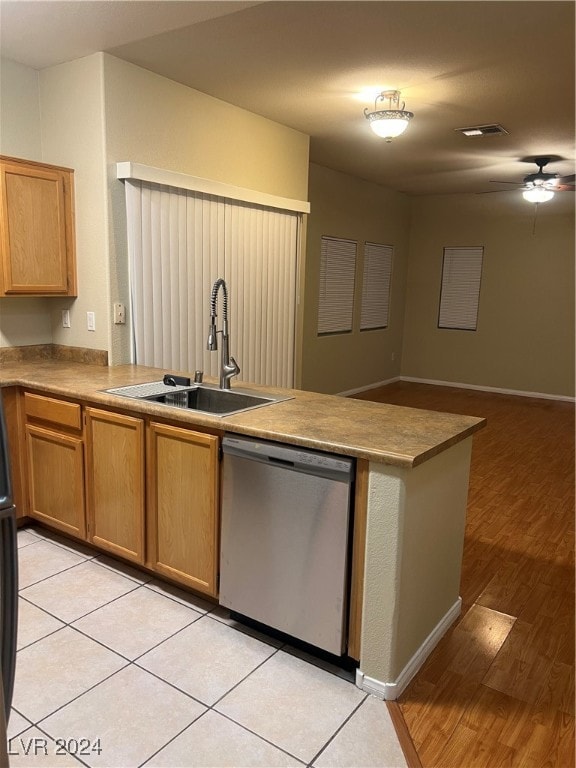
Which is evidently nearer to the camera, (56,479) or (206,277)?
(56,479)

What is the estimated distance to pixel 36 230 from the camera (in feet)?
10.8

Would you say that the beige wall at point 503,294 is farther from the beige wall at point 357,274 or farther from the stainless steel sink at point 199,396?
the stainless steel sink at point 199,396

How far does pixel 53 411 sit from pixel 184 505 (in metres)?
0.96

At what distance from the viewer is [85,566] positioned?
2840 mm

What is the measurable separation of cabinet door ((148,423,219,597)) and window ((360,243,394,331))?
5.17 meters

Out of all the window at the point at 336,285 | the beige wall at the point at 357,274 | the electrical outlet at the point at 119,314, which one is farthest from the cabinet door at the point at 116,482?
the window at the point at 336,285

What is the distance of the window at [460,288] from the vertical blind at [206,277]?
394 cm

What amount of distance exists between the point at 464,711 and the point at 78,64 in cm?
370

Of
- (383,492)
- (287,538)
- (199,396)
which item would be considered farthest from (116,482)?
(383,492)

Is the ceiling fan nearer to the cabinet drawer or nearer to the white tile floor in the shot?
the cabinet drawer

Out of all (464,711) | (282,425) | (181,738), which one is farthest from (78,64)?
(464,711)

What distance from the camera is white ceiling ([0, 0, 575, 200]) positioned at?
2586 millimetres

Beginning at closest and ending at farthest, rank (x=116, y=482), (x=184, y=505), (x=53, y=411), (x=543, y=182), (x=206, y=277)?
(x=184, y=505) → (x=116, y=482) → (x=53, y=411) → (x=206, y=277) → (x=543, y=182)

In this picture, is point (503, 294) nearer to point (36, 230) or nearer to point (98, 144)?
point (98, 144)
